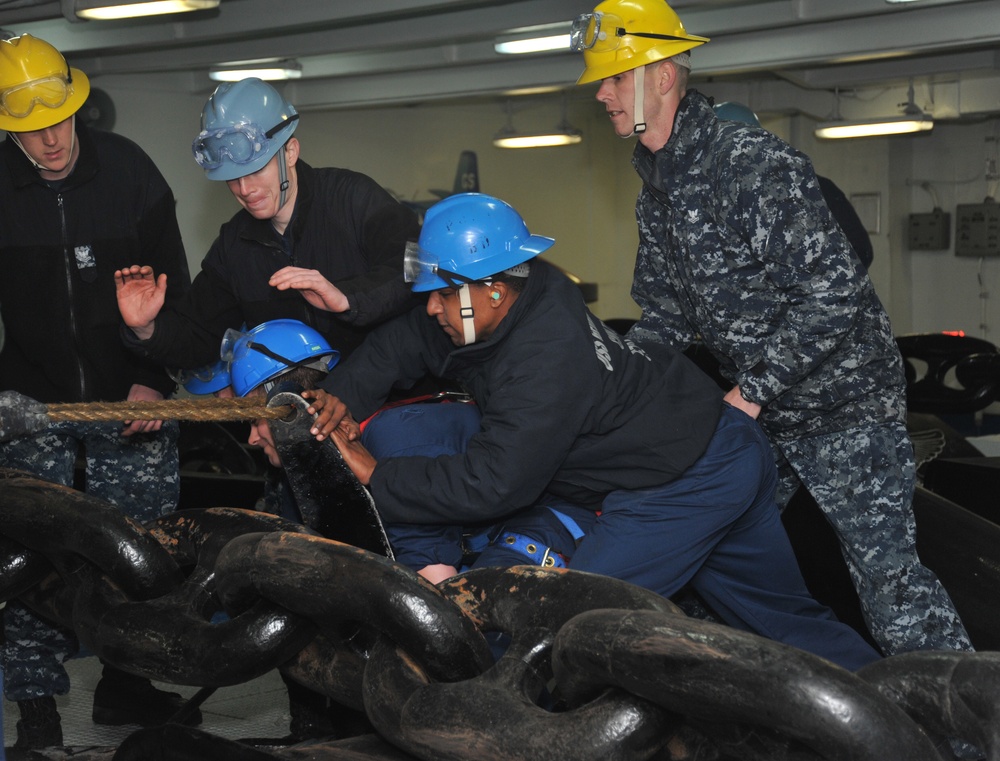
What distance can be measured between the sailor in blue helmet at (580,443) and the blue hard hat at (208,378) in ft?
2.83

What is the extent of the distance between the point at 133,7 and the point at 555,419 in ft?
20.8

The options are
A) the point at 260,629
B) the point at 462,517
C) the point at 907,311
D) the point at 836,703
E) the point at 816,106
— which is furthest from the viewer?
the point at 907,311

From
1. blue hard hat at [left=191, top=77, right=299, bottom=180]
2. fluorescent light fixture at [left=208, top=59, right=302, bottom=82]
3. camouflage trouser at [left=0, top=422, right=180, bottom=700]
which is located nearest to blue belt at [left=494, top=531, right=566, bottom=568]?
camouflage trouser at [left=0, top=422, right=180, bottom=700]

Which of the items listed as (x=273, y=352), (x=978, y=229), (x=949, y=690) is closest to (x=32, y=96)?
(x=273, y=352)

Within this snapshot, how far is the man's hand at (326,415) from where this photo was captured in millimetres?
2344

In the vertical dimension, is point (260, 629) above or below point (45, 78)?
below

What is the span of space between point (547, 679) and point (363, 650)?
308mm

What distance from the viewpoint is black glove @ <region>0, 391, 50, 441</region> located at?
1.85m

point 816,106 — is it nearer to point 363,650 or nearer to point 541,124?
point 541,124

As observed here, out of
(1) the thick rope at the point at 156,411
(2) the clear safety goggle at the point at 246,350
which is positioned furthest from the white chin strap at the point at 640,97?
(1) the thick rope at the point at 156,411

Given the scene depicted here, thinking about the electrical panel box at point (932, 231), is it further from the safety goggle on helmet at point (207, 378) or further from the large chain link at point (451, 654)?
the large chain link at point (451, 654)

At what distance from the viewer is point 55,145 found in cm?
344

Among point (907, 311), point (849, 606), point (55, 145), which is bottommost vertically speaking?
point (907, 311)

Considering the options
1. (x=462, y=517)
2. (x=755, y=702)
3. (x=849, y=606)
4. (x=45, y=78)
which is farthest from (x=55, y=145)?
(x=755, y=702)
